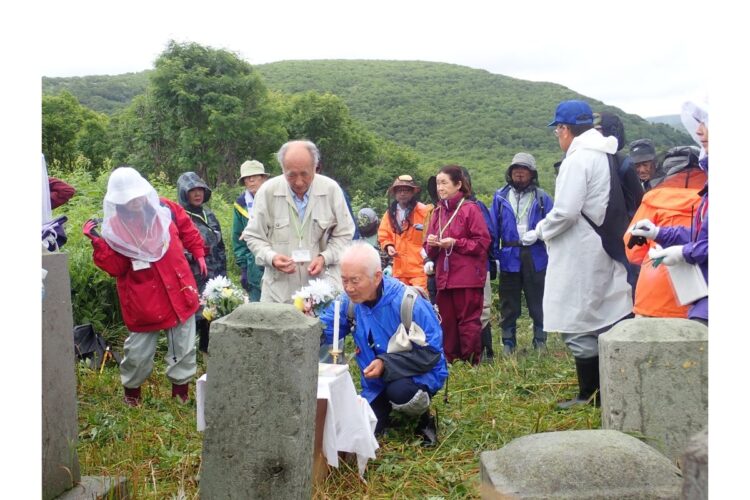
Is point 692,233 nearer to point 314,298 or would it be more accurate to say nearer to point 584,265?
point 584,265

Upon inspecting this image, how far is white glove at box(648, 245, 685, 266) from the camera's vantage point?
4.27 meters

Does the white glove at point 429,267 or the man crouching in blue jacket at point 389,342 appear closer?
the man crouching in blue jacket at point 389,342

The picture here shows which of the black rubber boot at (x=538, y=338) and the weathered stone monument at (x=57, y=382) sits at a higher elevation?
the weathered stone monument at (x=57, y=382)

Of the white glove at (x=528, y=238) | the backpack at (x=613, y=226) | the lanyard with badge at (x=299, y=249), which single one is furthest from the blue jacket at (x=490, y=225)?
the lanyard with badge at (x=299, y=249)

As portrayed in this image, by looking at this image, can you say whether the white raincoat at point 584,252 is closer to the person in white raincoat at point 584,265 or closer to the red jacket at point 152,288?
the person in white raincoat at point 584,265

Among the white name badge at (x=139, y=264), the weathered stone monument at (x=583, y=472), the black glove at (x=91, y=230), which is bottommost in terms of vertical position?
the weathered stone monument at (x=583, y=472)

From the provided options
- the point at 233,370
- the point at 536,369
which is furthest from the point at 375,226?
the point at 233,370

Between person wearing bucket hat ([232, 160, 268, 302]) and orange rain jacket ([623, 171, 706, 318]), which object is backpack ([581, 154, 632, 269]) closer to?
orange rain jacket ([623, 171, 706, 318])

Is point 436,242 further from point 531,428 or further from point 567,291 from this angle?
point 531,428

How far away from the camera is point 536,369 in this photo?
258 inches

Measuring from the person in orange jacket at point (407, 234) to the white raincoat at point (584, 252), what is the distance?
3.35 meters

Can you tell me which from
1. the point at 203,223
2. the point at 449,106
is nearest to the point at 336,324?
the point at 203,223

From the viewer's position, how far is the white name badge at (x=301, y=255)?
18.3ft

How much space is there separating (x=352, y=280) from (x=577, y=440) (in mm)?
1673
